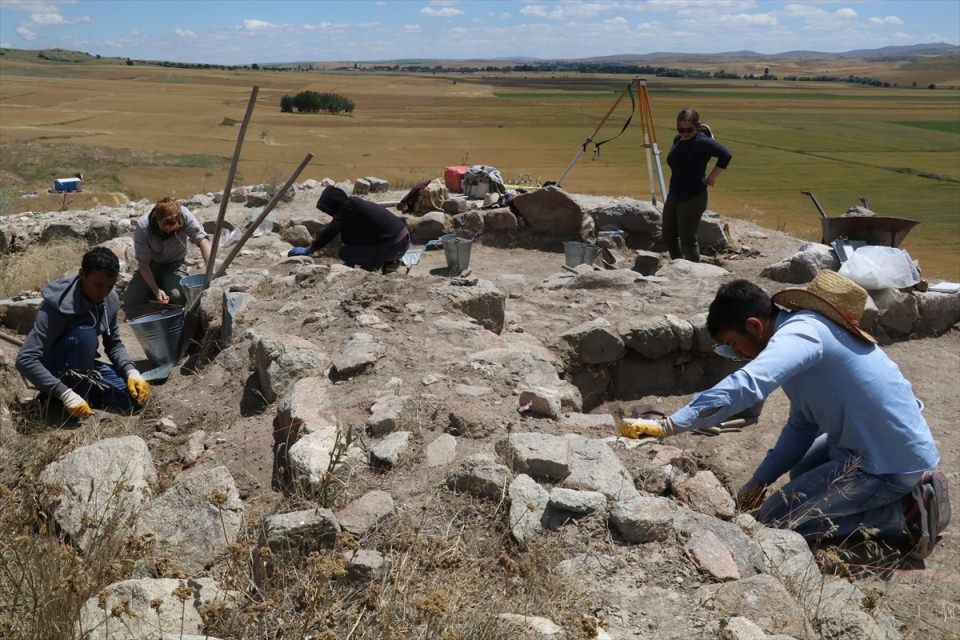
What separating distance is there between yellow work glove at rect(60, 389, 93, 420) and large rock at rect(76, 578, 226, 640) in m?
2.43

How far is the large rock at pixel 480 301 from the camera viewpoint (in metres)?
6.07

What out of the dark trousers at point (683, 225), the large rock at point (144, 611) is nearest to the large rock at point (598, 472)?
the large rock at point (144, 611)

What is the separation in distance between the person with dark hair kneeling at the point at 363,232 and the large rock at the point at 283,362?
2.27m

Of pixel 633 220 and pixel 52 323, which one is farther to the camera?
pixel 633 220

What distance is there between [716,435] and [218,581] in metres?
3.81

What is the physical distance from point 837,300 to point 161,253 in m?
5.10

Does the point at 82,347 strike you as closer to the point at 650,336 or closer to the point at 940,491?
the point at 650,336

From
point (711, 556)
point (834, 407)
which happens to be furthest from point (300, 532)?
point (834, 407)

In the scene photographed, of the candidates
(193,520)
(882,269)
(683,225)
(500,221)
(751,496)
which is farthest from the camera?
(500,221)

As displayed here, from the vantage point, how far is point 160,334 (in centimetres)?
575

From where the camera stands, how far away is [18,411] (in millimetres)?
4863

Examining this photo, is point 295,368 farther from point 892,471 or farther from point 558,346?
point 892,471

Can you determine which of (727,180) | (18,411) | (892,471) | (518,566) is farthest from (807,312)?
(727,180)

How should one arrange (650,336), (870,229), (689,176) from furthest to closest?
(870,229) → (689,176) → (650,336)
